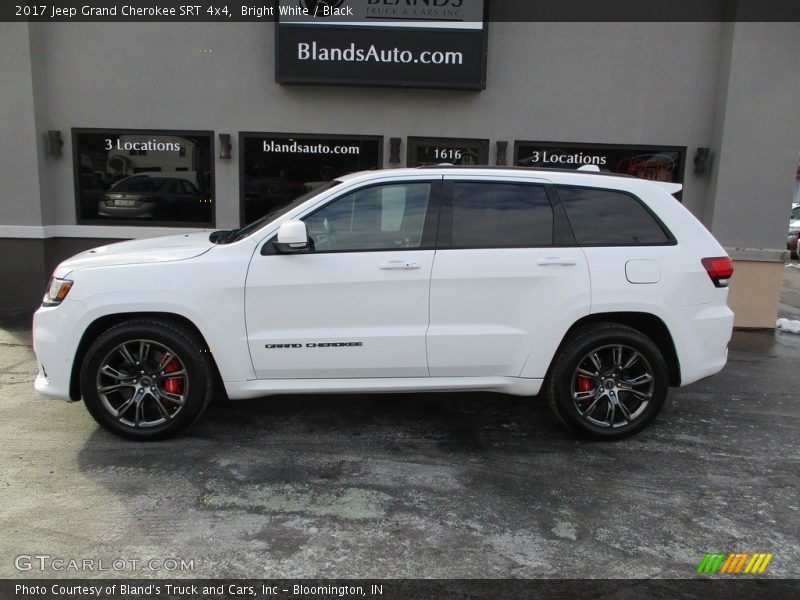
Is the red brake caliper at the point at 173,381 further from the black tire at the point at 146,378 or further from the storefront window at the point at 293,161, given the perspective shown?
the storefront window at the point at 293,161

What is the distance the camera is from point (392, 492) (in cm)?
395

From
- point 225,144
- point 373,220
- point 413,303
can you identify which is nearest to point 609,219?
point 413,303

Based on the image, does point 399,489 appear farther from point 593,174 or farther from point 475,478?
point 593,174

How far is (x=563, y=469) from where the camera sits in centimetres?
433

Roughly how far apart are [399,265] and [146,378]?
6.36 ft

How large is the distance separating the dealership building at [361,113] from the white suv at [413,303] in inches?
150

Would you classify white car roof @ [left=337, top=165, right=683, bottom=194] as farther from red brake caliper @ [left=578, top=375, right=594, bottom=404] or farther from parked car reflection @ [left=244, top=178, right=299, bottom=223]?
parked car reflection @ [left=244, top=178, right=299, bottom=223]

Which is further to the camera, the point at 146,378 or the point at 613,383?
the point at 613,383

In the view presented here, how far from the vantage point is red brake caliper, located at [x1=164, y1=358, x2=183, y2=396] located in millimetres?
4516

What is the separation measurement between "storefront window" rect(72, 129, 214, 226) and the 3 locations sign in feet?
5.37

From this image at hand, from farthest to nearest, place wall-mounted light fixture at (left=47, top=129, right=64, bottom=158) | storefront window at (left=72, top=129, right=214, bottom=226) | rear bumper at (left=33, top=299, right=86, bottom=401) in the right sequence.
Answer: storefront window at (left=72, top=129, right=214, bottom=226) < wall-mounted light fixture at (left=47, top=129, right=64, bottom=158) < rear bumper at (left=33, top=299, right=86, bottom=401)

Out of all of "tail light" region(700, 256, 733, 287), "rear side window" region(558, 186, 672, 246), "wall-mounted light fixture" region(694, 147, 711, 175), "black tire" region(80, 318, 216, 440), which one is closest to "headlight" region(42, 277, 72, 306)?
"black tire" region(80, 318, 216, 440)

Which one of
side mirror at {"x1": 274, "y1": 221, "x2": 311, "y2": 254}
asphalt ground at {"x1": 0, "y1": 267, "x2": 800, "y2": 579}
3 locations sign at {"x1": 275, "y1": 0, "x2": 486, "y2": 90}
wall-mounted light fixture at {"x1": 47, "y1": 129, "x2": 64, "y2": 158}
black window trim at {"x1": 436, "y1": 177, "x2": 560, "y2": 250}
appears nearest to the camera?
asphalt ground at {"x1": 0, "y1": 267, "x2": 800, "y2": 579}

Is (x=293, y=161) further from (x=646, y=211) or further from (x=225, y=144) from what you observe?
(x=646, y=211)
